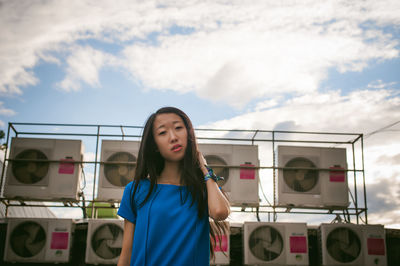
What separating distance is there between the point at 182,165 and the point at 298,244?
5.64 meters

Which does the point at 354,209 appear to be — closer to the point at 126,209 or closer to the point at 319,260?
the point at 319,260

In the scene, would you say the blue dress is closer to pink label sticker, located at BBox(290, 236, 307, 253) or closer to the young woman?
the young woman

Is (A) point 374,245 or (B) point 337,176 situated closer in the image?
(A) point 374,245

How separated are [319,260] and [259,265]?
1.20m

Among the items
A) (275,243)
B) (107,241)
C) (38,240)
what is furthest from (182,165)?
(38,240)

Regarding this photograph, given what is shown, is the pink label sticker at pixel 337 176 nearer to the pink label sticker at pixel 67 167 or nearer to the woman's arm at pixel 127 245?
the pink label sticker at pixel 67 167

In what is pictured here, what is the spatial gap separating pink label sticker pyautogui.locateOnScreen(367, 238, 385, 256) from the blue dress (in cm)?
631

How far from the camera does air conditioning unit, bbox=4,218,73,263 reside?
656 cm

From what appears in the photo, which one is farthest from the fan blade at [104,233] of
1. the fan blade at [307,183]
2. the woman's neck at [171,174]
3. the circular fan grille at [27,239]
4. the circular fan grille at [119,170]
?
the woman's neck at [171,174]

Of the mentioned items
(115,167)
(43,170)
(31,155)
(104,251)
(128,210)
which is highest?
(31,155)

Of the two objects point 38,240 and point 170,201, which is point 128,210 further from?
point 38,240

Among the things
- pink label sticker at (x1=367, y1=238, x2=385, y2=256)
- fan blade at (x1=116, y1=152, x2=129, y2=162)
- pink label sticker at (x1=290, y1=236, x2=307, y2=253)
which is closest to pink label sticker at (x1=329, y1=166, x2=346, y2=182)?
pink label sticker at (x1=367, y1=238, x2=385, y2=256)

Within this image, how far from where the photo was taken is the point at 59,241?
659 centimetres

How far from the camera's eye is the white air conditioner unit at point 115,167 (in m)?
7.67
